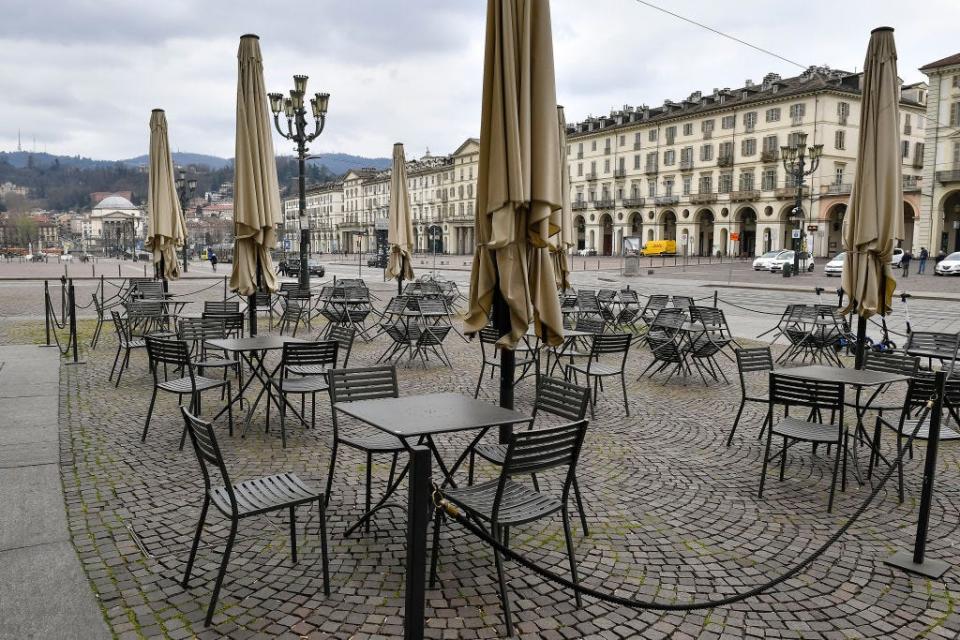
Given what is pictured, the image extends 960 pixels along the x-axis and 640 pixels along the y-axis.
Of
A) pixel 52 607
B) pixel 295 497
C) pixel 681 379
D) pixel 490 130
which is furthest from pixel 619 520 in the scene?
pixel 681 379

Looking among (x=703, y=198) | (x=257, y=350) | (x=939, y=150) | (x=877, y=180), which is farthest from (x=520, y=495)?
(x=703, y=198)

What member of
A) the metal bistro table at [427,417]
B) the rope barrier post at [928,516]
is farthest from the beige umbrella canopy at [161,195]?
the rope barrier post at [928,516]

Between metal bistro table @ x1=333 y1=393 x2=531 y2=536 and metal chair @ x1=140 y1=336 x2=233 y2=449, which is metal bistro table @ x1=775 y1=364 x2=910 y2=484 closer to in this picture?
metal bistro table @ x1=333 y1=393 x2=531 y2=536

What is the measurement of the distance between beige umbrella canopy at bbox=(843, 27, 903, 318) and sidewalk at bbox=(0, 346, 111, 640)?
24.4ft

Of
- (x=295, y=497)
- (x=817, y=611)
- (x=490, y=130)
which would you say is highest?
(x=490, y=130)

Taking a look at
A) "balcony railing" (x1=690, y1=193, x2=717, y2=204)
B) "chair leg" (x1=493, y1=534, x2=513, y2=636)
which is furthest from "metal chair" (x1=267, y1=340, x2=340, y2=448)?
"balcony railing" (x1=690, y1=193, x2=717, y2=204)

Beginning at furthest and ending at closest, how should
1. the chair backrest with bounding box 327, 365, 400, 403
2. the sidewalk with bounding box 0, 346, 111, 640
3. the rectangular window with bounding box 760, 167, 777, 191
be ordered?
1. the rectangular window with bounding box 760, 167, 777, 191
2. the chair backrest with bounding box 327, 365, 400, 403
3. the sidewalk with bounding box 0, 346, 111, 640

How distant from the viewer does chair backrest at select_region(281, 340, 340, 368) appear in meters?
6.76

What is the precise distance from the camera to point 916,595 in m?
3.88

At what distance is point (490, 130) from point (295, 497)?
8.91 ft

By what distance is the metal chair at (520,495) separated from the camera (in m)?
3.56

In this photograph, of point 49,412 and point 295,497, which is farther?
point 49,412

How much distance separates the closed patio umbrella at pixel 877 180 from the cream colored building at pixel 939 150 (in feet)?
156

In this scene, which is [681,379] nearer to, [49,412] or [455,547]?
[455,547]
